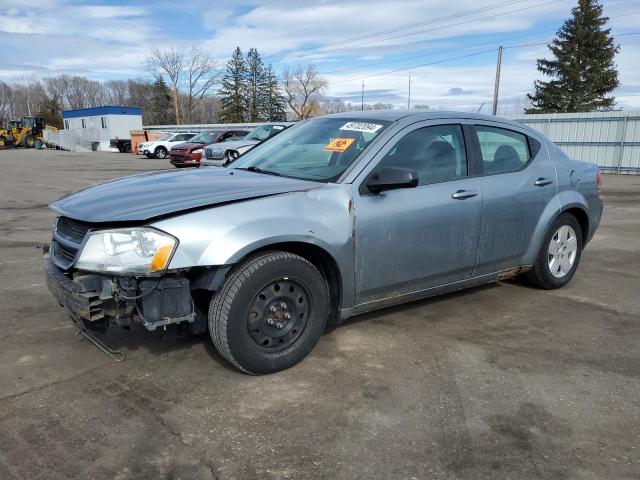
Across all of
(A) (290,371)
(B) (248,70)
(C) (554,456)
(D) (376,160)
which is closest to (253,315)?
(A) (290,371)

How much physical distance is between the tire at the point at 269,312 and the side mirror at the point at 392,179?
714mm

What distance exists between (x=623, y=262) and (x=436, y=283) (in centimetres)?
361

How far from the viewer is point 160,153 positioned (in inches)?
1218

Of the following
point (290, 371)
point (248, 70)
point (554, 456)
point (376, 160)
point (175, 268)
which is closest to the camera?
point (554, 456)

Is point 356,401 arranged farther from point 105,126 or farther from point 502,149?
point 105,126

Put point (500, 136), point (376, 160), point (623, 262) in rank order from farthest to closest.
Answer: point (623, 262)
point (500, 136)
point (376, 160)

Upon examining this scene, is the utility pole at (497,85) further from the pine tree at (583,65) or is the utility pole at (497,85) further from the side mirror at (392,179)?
the side mirror at (392,179)

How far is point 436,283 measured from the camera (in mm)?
4113

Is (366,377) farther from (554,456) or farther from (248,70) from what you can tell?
(248,70)

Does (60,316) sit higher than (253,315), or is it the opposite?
(253,315)

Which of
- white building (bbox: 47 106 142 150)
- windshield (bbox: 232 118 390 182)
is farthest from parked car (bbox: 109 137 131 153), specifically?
windshield (bbox: 232 118 390 182)

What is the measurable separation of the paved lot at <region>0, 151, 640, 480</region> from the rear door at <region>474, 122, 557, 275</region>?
1.84 ft

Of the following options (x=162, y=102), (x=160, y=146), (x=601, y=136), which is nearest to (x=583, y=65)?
(x=601, y=136)

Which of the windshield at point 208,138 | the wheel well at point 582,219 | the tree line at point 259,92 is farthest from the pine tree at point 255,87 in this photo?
→ the wheel well at point 582,219
